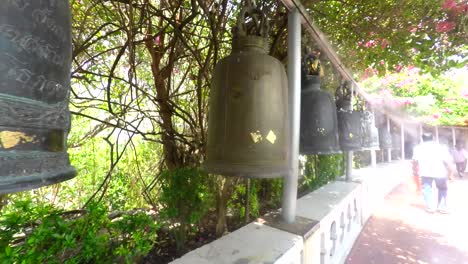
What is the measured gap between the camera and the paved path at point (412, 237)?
10.3 feet

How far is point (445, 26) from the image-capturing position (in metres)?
2.49

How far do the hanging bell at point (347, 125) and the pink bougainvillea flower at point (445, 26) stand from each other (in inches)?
41.7

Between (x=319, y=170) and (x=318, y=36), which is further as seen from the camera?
(x=319, y=170)

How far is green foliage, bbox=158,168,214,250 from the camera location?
2.20 m

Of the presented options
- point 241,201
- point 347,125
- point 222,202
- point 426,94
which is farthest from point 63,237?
point 426,94

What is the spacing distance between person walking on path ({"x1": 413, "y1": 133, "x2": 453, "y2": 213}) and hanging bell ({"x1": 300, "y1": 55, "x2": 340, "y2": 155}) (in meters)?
4.77

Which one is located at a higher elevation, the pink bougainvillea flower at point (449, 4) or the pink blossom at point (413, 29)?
the pink bougainvillea flower at point (449, 4)

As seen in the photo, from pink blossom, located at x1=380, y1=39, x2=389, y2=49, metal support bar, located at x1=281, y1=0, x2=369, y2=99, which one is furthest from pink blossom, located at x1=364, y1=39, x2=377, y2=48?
metal support bar, located at x1=281, y1=0, x2=369, y2=99

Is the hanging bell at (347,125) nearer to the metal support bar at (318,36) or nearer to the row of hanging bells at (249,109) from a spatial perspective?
the metal support bar at (318,36)

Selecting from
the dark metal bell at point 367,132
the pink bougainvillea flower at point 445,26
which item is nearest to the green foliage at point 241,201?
the dark metal bell at point 367,132

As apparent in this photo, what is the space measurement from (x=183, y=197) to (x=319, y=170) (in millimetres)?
3200

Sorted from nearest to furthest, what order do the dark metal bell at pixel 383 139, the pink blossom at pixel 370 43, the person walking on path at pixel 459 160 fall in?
1. the pink blossom at pixel 370 43
2. the dark metal bell at pixel 383 139
3. the person walking on path at pixel 459 160

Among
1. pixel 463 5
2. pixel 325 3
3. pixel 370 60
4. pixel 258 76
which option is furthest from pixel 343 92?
pixel 258 76

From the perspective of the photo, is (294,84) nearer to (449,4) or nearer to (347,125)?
(347,125)
